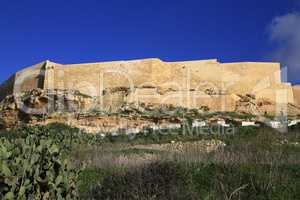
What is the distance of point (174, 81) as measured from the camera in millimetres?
38750

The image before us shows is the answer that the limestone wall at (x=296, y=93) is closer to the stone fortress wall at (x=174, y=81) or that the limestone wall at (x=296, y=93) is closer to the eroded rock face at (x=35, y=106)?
the stone fortress wall at (x=174, y=81)

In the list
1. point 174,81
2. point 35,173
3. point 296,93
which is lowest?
point 35,173

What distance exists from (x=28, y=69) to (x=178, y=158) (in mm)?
39904

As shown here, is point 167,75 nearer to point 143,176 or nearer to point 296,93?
point 296,93

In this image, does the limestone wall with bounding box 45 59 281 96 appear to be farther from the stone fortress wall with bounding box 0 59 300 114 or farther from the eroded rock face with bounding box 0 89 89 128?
the eroded rock face with bounding box 0 89 89 128

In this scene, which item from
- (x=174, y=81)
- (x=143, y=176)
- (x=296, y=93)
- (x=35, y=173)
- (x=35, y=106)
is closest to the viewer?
(x=35, y=173)

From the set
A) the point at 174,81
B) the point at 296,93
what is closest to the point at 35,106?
the point at 174,81

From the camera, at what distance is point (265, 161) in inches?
271

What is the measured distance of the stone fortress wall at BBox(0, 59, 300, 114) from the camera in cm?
3578

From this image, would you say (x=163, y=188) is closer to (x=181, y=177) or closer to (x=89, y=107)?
(x=181, y=177)

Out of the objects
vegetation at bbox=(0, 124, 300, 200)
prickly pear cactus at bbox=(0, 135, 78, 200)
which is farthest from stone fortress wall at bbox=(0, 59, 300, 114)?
prickly pear cactus at bbox=(0, 135, 78, 200)

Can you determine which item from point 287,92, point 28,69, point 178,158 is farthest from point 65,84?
point 178,158

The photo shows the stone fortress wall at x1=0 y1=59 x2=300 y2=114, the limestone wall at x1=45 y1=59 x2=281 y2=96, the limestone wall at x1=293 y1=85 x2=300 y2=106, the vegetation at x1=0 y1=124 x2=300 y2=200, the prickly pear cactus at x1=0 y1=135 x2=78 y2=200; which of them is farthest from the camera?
the limestone wall at x1=293 y1=85 x2=300 y2=106

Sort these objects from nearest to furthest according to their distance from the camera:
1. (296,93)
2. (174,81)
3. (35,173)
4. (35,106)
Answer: (35,173), (35,106), (174,81), (296,93)
